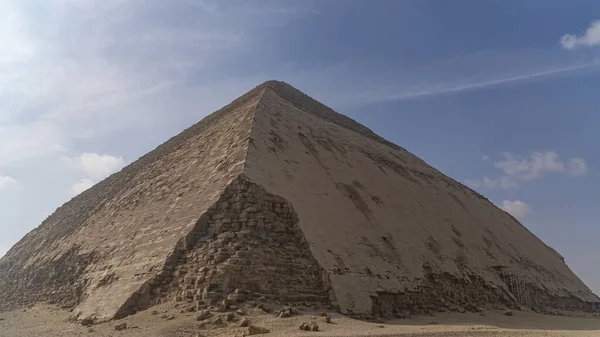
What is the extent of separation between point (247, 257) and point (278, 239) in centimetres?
110

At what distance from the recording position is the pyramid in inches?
415

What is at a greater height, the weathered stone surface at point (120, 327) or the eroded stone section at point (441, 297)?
the eroded stone section at point (441, 297)

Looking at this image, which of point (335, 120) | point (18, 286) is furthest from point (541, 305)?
point (18, 286)

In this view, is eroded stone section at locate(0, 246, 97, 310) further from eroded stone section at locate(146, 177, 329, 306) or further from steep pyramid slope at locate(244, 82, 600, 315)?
steep pyramid slope at locate(244, 82, 600, 315)

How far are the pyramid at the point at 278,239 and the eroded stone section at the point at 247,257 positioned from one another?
3 centimetres

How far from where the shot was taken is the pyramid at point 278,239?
1055 cm

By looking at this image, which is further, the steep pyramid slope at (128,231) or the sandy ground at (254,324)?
the steep pyramid slope at (128,231)

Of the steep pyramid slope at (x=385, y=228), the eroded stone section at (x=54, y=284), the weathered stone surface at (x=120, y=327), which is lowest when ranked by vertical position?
the weathered stone surface at (x=120, y=327)

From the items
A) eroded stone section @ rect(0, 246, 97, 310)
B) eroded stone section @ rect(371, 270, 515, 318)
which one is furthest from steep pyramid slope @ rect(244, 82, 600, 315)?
eroded stone section @ rect(0, 246, 97, 310)

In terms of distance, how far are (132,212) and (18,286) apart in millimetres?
6500

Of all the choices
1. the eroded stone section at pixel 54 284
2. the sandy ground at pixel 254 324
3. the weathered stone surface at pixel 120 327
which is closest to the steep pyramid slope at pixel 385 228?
the sandy ground at pixel 254 324

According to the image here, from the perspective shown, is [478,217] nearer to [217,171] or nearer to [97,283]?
[217,171]

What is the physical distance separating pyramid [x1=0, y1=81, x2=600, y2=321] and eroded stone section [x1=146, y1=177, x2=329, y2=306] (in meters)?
0.03

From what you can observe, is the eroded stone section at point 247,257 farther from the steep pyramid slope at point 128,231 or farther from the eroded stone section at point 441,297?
the eroded stone section at point 441,297
